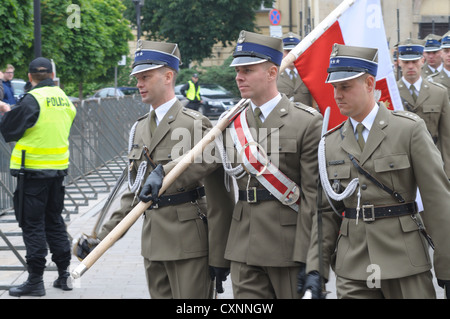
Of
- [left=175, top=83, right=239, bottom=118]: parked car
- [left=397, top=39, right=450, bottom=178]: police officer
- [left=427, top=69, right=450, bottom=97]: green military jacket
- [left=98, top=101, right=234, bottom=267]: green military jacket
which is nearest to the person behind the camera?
[left=98, top=101, right=234, bottom=267]: green military jacket

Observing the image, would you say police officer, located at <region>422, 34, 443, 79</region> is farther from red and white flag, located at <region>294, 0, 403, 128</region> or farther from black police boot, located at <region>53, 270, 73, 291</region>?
red and white flag, located at <region>294, 0, 403, 128</region>

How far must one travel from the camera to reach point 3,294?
7648 millimetres

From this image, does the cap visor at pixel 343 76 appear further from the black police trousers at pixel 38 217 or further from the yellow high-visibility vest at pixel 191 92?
the yellow high-visibility vest at pixel 191 92

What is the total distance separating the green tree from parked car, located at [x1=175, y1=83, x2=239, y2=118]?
25.9 ft

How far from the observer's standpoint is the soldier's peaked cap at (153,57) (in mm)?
5273

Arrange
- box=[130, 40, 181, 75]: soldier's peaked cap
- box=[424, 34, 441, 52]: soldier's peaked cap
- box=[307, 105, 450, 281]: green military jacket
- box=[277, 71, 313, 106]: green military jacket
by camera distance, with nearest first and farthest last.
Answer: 1. box=[307, 105, 450, 281]: green military jacket
2. box=[130, 40, 181, 75]: soldier's peaked cap
3. box=[277, 71, 313, 106]: green military jacket
4. box=[424, 34, 441, 52]: soldier's peaked cap

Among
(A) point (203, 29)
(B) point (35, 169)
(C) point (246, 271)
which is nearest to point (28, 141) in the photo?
(B) point (35, 169)

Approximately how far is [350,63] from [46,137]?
408 centimetres

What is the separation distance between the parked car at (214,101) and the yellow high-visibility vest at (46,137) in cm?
2533

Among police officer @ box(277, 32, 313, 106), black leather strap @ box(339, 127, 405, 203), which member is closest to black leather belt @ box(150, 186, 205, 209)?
black leather strap @ box(339, 127, 405, 203)

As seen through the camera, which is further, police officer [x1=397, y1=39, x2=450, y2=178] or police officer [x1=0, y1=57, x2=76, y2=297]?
police officer [x1=397, y1=39, x2=450, y2=178]

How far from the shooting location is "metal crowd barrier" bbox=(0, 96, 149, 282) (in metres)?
11.6

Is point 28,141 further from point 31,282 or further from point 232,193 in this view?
point 232,193

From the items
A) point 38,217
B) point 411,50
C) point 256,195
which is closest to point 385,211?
point 256,195
